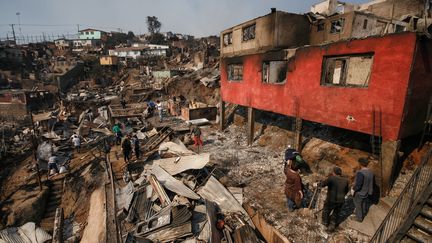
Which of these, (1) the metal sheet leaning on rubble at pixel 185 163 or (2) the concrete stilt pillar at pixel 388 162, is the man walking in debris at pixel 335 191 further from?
(1) the metal sheet leaning on rubble at pixel 185 163

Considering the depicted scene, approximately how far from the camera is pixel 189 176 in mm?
11031

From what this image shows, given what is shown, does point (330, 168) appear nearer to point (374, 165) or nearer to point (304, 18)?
point (374, 165)

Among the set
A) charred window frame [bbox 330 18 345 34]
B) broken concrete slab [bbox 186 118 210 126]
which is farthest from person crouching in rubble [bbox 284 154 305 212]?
broken concrete slab [bbox 186 118 210 126]

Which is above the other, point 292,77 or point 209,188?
point 292,77

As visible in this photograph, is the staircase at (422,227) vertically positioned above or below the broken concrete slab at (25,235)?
above

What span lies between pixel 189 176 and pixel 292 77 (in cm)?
734

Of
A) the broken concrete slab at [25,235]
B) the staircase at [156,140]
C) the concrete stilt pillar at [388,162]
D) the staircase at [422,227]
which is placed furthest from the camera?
the staircase at [156,140]

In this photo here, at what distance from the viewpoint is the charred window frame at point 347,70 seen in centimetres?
941

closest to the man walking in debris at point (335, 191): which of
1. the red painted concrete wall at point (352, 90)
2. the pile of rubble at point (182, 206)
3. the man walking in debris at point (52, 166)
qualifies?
the pile of rubble at point (182, 206)

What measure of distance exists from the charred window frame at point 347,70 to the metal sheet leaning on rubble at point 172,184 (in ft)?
25.0

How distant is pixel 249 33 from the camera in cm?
1611

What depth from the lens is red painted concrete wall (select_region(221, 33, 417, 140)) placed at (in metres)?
7.56

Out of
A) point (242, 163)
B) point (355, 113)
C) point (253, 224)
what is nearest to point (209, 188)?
point (253, 224)

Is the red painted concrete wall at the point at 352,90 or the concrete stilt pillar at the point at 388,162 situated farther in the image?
the concrete stilt pillar at the point at 388,162
